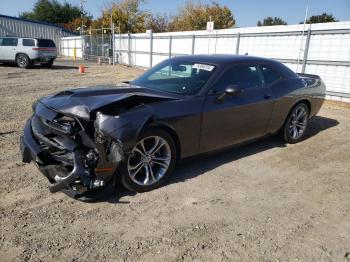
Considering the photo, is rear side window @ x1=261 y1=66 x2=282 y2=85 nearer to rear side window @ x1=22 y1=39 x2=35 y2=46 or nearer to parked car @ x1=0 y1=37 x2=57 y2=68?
parked car @ x1=0 y1=37 x2=57 y2=68

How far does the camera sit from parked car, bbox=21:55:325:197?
10.5ft

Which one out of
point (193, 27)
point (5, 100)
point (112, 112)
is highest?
point (193, 27)

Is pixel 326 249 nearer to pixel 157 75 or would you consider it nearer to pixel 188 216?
pixel 188 216

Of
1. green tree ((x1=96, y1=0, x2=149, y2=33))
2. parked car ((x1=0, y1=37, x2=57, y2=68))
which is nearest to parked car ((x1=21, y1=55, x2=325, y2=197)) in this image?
parked car ((x1=0, y1=37, x2=57, y2=68))

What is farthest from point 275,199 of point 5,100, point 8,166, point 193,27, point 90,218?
point 193,27

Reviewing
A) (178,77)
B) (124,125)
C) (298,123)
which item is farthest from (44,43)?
(124,125)

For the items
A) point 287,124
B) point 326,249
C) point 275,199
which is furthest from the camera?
point 287,124

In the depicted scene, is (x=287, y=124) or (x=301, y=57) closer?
(x=287, y=124)

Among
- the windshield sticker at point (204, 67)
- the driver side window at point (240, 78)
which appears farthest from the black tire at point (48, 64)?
the driver side window at point (240, 78)

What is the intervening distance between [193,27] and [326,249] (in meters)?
46.9

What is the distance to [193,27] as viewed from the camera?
4681 cm

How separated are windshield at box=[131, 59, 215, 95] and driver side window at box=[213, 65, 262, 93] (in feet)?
0.63

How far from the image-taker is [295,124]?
5.73 m

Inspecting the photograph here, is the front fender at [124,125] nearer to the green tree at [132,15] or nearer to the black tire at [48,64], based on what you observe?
the black tire at [48,64]
